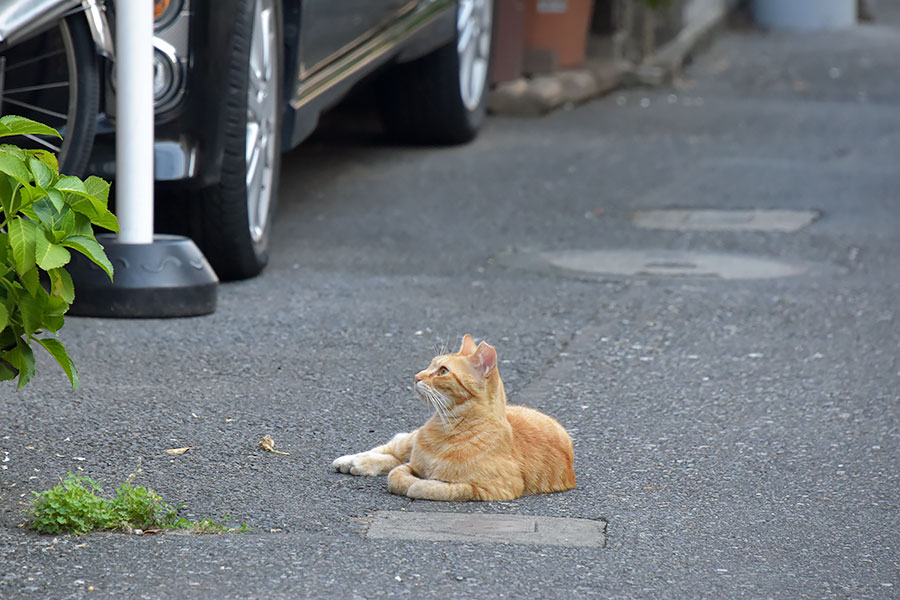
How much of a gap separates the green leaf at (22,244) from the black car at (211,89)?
150 cm

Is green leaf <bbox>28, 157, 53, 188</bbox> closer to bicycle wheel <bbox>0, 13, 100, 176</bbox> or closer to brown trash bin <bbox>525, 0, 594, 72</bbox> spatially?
bicycle wheel <bbox>0, 13, 100, 176</bbox>

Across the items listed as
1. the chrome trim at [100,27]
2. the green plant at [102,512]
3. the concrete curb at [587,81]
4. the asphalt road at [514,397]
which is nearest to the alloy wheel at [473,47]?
the asphalt road at [514,397]

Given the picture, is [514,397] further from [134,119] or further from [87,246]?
[87,246]

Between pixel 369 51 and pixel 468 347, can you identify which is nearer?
pixel 468 347

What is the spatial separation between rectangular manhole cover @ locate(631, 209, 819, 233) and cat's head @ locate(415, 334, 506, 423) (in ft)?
12.1

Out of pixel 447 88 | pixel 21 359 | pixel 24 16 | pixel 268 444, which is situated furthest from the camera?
pixel 447 88

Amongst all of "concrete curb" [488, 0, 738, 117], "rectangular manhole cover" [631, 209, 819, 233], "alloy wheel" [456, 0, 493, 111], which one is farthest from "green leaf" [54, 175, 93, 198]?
"concrete curb" [488, 0, 738, 117]

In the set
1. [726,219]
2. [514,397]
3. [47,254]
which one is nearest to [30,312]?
[47,254]

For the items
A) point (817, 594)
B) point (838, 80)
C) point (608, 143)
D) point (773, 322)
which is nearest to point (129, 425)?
point (817, 594)

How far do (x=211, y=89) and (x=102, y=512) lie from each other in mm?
2142

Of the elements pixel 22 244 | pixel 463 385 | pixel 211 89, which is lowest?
pixel 463 385

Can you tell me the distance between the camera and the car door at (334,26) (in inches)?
218

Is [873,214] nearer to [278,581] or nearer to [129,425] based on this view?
[129,425]

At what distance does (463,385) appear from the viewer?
3201 millimetres
